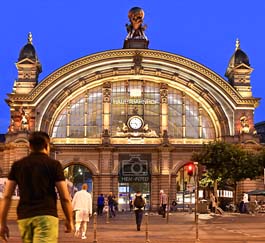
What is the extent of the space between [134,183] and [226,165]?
497 inches

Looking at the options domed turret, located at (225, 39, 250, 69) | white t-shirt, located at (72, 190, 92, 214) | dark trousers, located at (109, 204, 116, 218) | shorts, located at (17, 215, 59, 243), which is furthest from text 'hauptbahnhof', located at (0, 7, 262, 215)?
shorts, located at (17, 215, 59, 243)

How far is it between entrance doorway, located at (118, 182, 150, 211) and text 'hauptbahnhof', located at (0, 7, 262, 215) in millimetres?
106

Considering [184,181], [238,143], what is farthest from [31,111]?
[238,143]

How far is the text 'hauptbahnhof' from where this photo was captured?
6575 centimetres

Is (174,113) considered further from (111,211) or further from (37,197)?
(37,197)

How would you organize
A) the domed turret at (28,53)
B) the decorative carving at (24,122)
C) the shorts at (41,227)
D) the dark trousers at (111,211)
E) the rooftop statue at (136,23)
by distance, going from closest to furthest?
the shorts at (41,227) → the dark trousers at (111,211) → the decorative carving at (24,122) → the domed turret at (28,53) → the rooftop statue at (136,23)

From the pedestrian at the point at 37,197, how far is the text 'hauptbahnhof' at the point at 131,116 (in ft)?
186

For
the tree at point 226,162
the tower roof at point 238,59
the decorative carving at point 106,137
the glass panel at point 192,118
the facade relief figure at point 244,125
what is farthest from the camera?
the tower roof at point 238,59

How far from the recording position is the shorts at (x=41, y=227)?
812cm

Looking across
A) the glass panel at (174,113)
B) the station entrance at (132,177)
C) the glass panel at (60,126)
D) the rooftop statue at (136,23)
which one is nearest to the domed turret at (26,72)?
the glass panel at (60,126)

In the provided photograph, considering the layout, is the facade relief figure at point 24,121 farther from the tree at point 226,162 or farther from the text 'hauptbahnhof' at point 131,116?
the tree at point 226,162

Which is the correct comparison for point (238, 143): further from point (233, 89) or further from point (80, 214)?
point (80, 214)

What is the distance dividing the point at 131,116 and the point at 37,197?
196 ft

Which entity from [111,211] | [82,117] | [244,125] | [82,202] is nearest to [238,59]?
[244,125]
